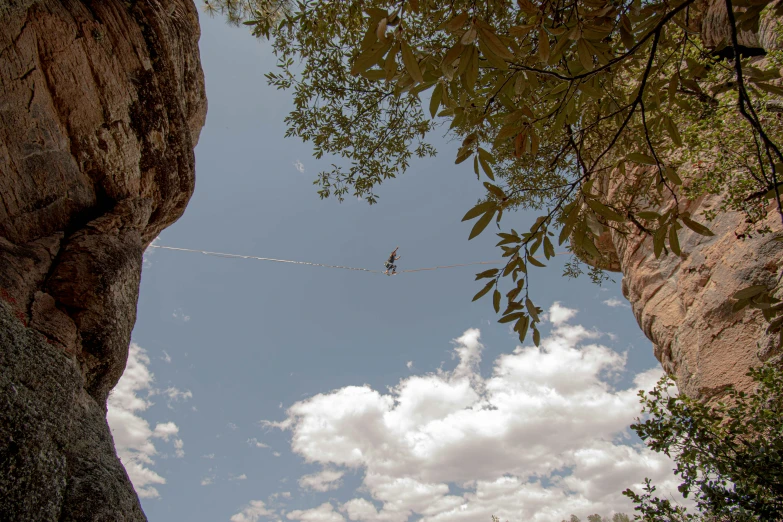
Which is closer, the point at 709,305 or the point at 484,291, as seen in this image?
the point at 484,291

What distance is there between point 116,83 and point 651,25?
5.84 meters

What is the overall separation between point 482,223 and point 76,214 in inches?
200

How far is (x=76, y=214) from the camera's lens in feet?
15.5

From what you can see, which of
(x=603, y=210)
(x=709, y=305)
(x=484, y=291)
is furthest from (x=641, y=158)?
(x=709, y=305)

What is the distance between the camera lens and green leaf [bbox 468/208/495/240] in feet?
5.07

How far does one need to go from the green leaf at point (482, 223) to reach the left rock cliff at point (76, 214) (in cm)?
283

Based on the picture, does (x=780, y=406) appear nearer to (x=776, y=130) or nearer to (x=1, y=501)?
(x=776, y=130)

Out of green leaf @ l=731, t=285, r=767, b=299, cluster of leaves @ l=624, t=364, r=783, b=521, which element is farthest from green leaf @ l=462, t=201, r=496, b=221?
cluster of leaves @ l=624, t=364, r=783, b=521

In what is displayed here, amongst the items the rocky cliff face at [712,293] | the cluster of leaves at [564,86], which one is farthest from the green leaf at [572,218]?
the rocky cliff face at [712,293]

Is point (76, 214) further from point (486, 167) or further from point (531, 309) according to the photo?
point (531, 309)

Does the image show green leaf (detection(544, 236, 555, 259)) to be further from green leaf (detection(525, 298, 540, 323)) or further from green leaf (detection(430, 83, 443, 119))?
green leaf (detection(430, 83, 443, 119))

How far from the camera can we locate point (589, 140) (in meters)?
6.30

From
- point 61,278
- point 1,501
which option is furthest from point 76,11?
point 1,501

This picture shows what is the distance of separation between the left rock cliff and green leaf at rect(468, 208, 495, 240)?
2832 millimetres
